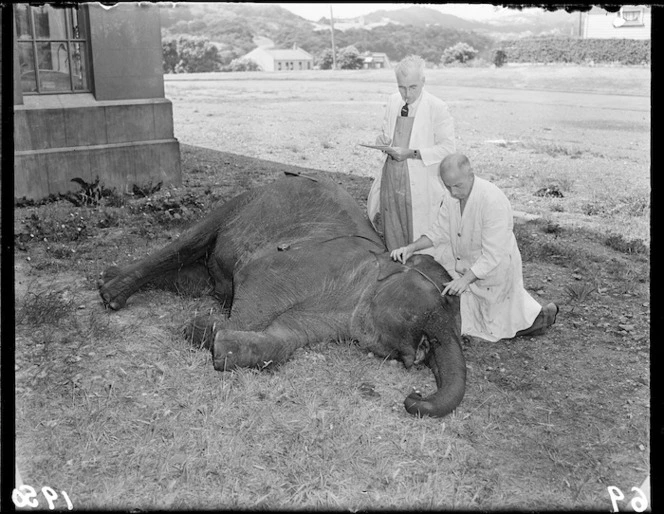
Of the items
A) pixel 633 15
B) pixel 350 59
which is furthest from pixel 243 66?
pixel 633 15

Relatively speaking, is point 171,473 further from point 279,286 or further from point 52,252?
point 52,252

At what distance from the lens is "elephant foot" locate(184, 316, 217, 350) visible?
177 inches

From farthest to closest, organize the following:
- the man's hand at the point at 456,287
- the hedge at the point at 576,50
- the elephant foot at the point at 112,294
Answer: the hedge at the point at 576,50, the elephant foot at the point at 112,294, the man's hand at the point at 456,287

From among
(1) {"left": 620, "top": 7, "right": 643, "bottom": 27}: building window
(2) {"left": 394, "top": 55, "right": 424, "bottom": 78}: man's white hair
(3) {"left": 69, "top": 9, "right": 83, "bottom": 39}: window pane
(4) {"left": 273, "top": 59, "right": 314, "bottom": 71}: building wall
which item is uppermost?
(4) {"left": 273, "top": 59, "right": 314, "bottom": 71}: building wall

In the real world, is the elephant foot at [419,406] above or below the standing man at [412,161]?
below

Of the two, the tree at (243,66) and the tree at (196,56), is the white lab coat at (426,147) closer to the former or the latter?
the tree at (196,56)

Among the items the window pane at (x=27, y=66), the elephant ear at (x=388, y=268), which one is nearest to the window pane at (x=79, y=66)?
the window pane at (x=27, y=66)

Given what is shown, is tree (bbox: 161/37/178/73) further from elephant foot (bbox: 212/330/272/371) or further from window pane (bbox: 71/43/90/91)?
elephant foot (bbox: 212/330/272/371)

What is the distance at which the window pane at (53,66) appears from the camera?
8.86 meters

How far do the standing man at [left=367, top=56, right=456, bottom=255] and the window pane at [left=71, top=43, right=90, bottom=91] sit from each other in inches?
203

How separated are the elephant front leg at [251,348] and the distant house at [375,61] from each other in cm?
3394

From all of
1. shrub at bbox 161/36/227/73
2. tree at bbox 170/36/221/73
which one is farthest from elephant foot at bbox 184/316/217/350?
tree at bbox 170/36/221/73
